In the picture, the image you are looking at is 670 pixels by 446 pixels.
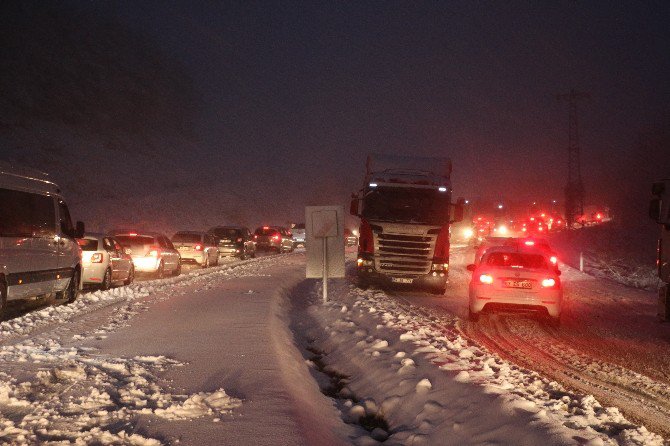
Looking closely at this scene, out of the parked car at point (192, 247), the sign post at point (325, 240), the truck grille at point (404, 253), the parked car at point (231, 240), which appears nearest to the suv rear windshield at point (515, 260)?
the sign post at point (325, 240)

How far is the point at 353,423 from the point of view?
23.0 feet

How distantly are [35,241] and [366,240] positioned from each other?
9.34 metres

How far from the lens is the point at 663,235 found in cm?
1391

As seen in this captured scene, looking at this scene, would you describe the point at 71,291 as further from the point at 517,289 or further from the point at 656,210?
the point at 656,210

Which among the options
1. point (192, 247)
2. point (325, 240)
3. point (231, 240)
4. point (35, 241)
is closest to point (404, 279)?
point (325, 240)

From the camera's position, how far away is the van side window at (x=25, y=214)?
11.9 metres

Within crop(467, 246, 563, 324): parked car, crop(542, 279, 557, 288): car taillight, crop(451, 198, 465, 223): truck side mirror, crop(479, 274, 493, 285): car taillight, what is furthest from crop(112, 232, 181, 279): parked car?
crop(542, 279, 557, 288): car taillight

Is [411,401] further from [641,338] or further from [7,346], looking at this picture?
[641,338]

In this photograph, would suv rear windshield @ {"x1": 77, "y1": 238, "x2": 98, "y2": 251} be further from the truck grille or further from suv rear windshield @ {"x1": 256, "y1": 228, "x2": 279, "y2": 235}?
suv rear windshield @ {"x1": 256, "y1": 228, "x2": 279, "y2": 235}

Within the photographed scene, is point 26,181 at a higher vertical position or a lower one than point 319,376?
higher

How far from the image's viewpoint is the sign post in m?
14.8

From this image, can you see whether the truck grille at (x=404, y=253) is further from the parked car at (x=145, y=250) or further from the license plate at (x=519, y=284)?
the parked car at (x=145, y=250)

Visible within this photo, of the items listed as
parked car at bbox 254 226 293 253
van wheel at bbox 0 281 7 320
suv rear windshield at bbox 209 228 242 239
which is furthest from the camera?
parked car at bbox 254 226 293 253

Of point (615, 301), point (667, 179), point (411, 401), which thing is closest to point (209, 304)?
point (411, 401)
